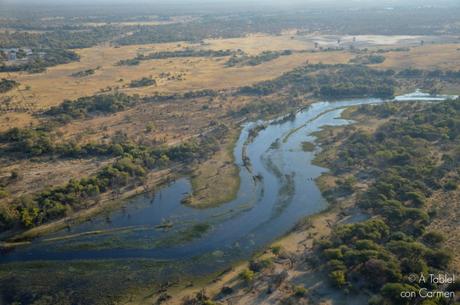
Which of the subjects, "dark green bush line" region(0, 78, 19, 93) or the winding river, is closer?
the winding river

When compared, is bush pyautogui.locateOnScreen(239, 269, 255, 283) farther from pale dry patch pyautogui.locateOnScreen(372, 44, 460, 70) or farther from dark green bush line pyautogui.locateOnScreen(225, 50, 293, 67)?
pale dry patch pyautogui.locateOnScreen(372, 44, 460, 70)

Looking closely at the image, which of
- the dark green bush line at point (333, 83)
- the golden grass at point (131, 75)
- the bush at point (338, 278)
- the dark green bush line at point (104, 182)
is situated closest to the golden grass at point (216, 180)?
the dark green bush line at point (104, 182)

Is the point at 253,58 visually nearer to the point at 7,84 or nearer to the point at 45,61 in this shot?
the point at 45,61

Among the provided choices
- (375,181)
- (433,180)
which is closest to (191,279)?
(375,181)

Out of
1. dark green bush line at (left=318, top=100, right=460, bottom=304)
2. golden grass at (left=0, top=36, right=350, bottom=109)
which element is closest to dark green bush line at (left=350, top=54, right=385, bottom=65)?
golden grass at (left=0, top=36, right=350, bottom=109)

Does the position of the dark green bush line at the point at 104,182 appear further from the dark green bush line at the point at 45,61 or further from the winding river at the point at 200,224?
the dark green bush line at the point at 45,61
